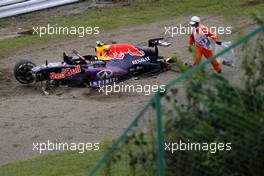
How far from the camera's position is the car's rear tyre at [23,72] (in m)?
15.9

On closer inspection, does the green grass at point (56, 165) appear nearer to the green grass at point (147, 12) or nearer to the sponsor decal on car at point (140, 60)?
the sponsor decal on car at point (140, 60)

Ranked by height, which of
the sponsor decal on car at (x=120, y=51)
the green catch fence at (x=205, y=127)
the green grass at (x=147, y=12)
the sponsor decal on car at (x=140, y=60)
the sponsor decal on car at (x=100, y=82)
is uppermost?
the green catch fence at (x=205, y=127)

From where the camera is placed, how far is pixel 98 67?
1529 centimetres

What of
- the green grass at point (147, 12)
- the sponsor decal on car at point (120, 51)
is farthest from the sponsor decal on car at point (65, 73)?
the green grass at point (147, 12)

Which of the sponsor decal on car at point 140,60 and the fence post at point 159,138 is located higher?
the fence post at point 159,138

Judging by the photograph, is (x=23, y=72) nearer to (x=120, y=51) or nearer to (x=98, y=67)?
(x=98, y=67)

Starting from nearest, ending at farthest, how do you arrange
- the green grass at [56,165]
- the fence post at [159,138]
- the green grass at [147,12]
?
the fence post at [159,138] → the green grass at [56,165] → the green grass at [147,12]

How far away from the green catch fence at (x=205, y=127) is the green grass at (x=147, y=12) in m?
15.3

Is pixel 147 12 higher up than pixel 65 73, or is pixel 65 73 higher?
pixel 65 73

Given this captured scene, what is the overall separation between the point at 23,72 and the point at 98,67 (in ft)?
6.60

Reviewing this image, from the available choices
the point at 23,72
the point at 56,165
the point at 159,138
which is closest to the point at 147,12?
the point at 23,72

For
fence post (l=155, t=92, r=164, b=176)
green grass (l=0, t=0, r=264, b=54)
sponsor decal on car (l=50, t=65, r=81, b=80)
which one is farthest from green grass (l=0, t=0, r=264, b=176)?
fence post (l=155, t=92, r=164, b=176)

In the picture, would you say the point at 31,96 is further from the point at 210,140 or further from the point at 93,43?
the point at 210,140

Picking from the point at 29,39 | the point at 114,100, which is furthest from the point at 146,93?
the point at 29,39
